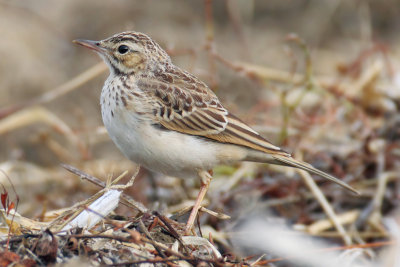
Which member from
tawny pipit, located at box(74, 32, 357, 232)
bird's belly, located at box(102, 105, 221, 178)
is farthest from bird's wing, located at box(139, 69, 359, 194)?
bird's belly, located at box(102, 105, 221, 178)

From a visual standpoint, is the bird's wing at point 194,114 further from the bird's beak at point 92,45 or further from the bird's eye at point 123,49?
the bird's beak at point 92,45

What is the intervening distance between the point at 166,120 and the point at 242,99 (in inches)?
189

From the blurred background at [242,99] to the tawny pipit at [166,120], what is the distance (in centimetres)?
62

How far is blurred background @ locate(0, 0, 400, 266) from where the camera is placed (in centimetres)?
651

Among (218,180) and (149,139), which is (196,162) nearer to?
(149,139)

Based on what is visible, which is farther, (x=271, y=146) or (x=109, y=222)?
(x=271, y=146)

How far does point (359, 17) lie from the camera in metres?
10.7

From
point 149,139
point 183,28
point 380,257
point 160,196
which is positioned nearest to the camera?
point 149,139

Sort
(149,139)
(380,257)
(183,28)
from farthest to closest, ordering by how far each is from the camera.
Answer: (183,28)
(380,257)
(149,139)

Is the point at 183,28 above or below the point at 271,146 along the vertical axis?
above

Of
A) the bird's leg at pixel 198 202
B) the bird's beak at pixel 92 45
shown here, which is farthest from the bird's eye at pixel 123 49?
the bird's leg at pixel 198 202

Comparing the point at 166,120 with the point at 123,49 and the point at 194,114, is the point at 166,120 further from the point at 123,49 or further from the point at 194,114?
the point at 123,49

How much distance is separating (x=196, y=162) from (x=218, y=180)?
210 cm

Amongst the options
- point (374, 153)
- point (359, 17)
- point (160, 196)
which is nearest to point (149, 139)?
point (160, 196)
